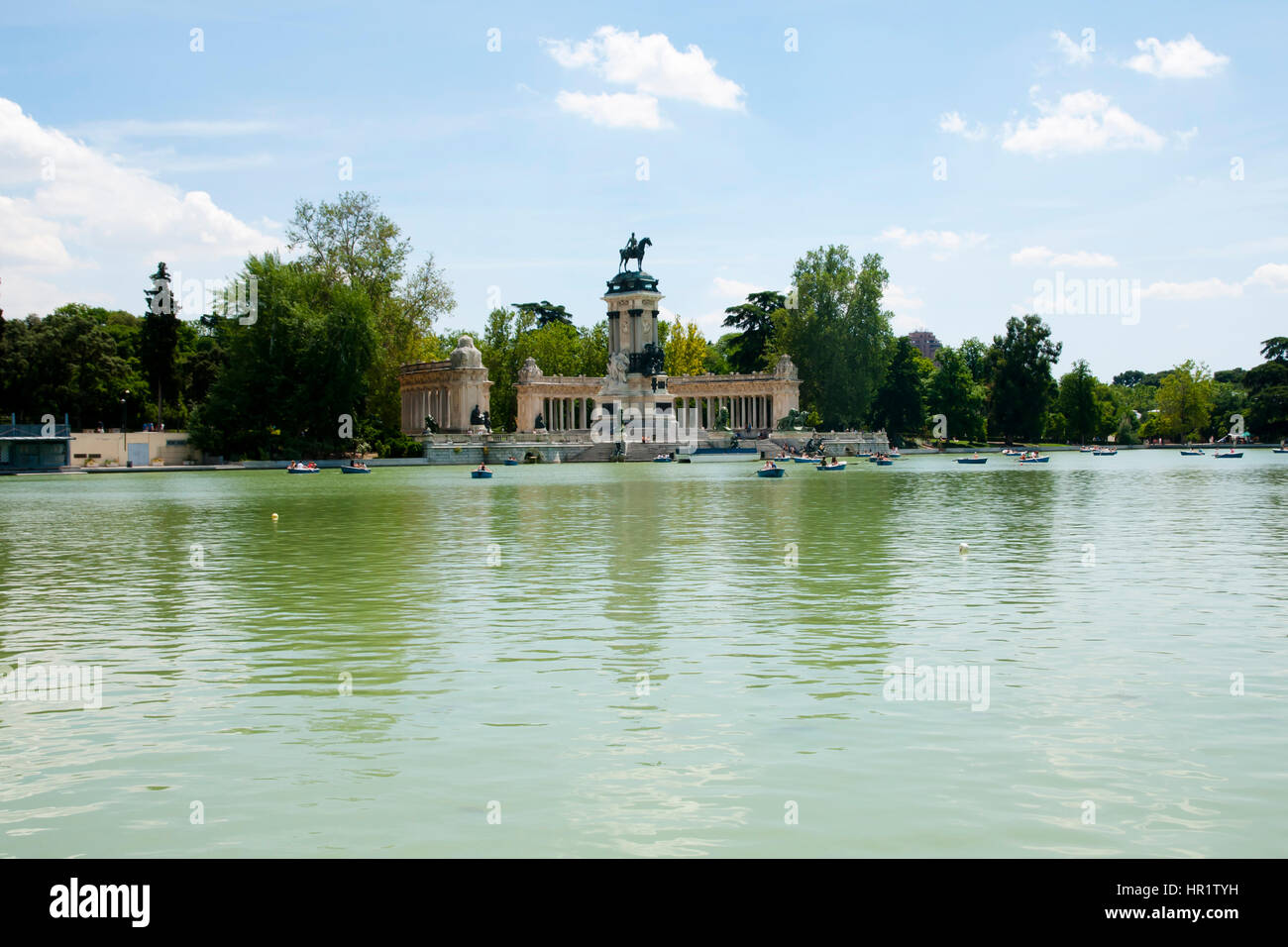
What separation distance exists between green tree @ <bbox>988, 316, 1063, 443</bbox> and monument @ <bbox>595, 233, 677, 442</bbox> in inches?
1570

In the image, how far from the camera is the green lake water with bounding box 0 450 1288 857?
8258mm

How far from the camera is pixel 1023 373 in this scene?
134 meters

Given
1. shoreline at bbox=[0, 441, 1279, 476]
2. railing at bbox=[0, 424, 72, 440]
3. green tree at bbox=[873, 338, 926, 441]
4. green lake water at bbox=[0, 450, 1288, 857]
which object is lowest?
green lake water at bbox=[0, 450, 1288, 857]

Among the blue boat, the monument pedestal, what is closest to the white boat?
the blue boat

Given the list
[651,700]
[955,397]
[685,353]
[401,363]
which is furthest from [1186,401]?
[651,700]

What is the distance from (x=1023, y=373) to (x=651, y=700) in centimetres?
13025

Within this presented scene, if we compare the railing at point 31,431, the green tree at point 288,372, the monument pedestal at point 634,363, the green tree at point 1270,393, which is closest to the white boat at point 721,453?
the monument pedestal at point 634,363

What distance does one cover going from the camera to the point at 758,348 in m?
150

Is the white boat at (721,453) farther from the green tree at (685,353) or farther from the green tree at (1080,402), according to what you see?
the green tree at (1080,402)

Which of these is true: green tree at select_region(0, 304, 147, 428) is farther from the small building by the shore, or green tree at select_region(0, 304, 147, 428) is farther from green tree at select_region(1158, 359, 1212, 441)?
green tree at select_region(1158, 359, 1212, 441)

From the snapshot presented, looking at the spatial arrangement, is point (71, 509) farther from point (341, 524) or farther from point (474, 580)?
point (474, 580)

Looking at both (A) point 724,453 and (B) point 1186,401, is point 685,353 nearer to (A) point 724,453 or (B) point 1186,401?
(A) point 724,453

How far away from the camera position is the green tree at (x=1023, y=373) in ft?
440
